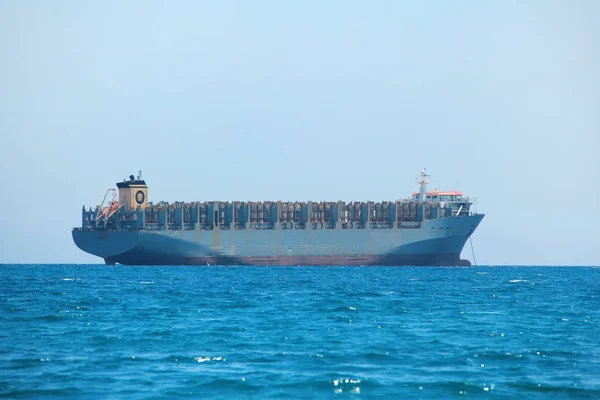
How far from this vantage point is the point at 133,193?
10638 centimetres

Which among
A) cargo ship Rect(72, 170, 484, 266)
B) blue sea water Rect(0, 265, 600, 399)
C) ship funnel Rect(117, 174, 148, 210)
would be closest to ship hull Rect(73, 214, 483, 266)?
cargo ship Rect(72, 170, 484, 266)

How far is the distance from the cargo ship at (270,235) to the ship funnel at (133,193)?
7.43 ft

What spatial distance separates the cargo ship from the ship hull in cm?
11

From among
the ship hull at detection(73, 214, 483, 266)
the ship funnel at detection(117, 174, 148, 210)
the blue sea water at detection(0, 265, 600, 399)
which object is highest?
the ship funnel at detection(117, 174, 148, 210)

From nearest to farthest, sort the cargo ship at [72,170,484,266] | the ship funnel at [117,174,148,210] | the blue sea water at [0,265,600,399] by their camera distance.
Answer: the blue sea water at [0,265,600,399]
the cargo ship at [72,170,484,266]
the ship funnel at [117,174,148,210]

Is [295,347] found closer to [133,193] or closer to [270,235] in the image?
[270,235]

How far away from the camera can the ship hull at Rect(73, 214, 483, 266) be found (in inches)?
3907

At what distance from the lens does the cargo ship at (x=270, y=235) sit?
326 feet

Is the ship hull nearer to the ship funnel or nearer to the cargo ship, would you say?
the cargo ship

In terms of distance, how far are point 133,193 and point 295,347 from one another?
264 ft

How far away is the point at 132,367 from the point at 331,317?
48.1ft

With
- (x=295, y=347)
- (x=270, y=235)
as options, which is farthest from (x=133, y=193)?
(x=295, y=347)

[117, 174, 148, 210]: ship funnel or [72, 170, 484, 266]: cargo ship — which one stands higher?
[117, 174, 148, 210]: ship funnel

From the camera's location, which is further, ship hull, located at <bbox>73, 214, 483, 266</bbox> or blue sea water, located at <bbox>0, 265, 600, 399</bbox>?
ship hull, located at <bbox>73, 214, 483, 266</bbox>
